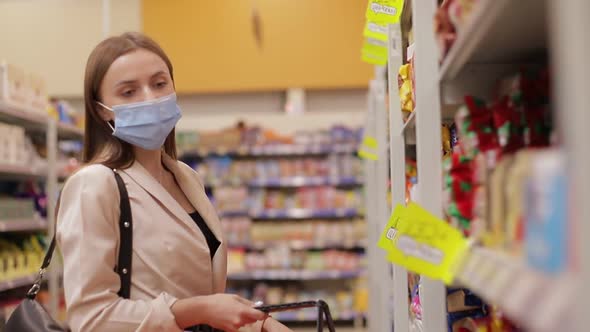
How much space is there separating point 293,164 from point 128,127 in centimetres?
549

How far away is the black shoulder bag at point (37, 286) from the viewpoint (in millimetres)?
1651

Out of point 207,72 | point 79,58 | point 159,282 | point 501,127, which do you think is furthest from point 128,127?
point 79,58

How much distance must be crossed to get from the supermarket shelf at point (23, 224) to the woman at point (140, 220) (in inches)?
118

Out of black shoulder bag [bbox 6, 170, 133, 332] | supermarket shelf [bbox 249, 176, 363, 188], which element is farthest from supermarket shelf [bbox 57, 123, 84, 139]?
black shoulder bag [bbox 6, 170, 133, 332]

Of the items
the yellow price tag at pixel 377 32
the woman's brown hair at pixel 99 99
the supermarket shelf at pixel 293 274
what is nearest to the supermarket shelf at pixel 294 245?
the supermarket shelf at pixel 293 274

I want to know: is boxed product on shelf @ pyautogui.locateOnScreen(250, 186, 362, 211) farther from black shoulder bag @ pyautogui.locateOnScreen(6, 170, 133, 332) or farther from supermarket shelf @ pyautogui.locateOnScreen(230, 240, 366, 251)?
black shoulder bag @ pyautogui.locateOnScreen(6, 170, 133, 332)

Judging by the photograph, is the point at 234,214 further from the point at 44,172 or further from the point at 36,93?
the point at 36,93

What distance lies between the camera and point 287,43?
312 inches

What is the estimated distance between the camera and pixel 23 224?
4883 mm

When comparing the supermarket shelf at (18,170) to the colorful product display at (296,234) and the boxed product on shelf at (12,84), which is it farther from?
the colorful product display at (296,234)

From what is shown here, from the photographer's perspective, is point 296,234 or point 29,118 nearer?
point 29,118

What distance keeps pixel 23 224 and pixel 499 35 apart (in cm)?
460

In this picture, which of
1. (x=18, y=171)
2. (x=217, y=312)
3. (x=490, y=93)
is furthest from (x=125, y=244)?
(x=18, y=171)

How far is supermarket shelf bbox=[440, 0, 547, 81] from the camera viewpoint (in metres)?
0.84
